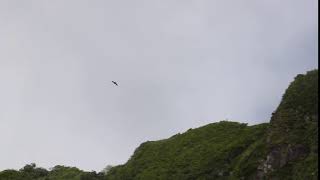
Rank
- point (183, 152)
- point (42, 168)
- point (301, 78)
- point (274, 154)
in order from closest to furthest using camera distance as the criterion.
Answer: point (274, 154) → point (301, 78) → point (183, 152) → point (42, 168)

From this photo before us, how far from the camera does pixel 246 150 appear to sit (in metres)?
64.6

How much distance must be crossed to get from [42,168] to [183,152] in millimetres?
23396

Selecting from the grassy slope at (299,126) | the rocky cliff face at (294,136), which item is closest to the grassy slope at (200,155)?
the rocky cliff face at (294,136)

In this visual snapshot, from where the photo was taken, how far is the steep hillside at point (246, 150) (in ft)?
191

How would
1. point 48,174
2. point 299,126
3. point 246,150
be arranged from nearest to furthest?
1. point 299,126
2. point 246,150
3. point 48,174

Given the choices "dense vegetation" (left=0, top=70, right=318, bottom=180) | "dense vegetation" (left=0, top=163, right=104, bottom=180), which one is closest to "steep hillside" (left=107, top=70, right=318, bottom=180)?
"dense vegetation" (left=0, top=70, right=318, bottom=180)

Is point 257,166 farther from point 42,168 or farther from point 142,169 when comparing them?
point 42,168

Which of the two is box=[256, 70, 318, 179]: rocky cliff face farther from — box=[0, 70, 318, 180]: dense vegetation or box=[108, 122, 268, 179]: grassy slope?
box=[108, 122, 268, 179]: grassy slope

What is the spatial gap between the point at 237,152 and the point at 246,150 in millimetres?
3141

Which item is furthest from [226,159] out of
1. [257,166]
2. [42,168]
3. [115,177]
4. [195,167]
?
[42,168]

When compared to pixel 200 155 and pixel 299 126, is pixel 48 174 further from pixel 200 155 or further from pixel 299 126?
pixel 299 126

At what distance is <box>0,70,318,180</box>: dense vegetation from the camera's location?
191ft

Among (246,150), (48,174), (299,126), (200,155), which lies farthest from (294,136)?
(48,174)

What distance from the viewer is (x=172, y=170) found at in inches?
2808
